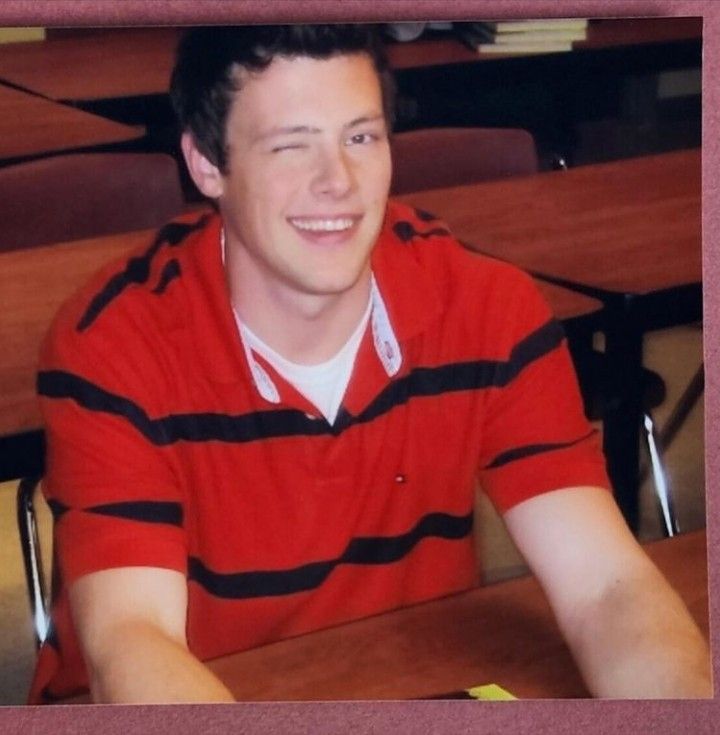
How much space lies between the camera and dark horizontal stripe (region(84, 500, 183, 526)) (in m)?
1.21

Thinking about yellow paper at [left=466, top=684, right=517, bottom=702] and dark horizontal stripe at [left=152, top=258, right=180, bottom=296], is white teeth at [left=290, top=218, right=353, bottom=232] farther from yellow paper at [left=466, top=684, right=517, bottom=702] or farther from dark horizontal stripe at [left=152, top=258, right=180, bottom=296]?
yellow paper at [left=466, top=684, right=517, bottom=702]

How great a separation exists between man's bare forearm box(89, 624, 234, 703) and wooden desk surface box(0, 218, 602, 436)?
0.24m

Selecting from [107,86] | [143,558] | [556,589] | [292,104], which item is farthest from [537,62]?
[143,558]

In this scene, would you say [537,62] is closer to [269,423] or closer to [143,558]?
[269,423]

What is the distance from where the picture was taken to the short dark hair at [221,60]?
122cm

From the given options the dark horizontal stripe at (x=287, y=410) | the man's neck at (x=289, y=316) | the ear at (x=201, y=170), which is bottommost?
the dark horizontal stripe at (x=287, y=410)

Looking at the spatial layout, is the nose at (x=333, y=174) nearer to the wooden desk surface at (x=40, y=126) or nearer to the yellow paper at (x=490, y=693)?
the wooden desk surface at (x=40, y=126)

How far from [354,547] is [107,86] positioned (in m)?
0.56

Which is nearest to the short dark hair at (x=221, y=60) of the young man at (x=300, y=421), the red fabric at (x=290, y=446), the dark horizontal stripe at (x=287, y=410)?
the young man at (x=300, y=421)

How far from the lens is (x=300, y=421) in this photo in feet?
4.16

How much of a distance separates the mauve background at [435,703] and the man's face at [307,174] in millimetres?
117

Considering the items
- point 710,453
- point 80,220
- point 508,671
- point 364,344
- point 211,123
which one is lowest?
point 508,671

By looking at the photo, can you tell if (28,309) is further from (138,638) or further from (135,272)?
(138,638)

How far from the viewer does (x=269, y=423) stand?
1.26 meters
